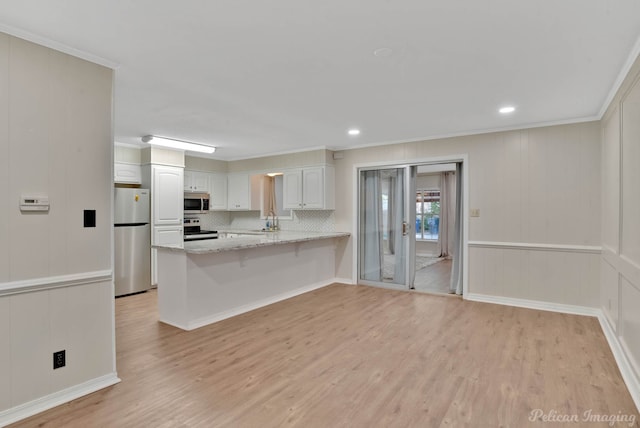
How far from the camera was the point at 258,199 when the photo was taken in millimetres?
7211

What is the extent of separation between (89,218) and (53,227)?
0.22m

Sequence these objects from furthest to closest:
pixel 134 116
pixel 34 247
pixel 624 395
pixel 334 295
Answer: pixel 334 295, pixel 134 116, pixel 624 395, pixel 34 247

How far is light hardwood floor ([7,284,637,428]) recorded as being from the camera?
2.19 m

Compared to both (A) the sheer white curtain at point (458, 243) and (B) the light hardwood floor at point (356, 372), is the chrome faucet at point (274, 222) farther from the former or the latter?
(A) the sheer white curtain at point (458, 243)

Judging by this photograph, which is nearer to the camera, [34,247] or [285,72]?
[34,247]

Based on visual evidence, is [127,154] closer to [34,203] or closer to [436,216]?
[34,203]

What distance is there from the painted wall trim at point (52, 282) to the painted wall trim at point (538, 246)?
177 inches

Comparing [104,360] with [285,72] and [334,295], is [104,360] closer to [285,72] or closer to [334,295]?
[285,72]

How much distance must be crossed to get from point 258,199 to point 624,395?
612cm

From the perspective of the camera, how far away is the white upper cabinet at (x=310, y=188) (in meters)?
6.01

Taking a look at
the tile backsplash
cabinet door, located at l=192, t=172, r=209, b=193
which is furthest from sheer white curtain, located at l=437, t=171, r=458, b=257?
cabinet door, located at l=192, t=172, r=209, b=193

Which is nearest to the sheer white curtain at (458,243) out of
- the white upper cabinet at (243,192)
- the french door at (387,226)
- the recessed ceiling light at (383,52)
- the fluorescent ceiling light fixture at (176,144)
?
the french door at (387,226)

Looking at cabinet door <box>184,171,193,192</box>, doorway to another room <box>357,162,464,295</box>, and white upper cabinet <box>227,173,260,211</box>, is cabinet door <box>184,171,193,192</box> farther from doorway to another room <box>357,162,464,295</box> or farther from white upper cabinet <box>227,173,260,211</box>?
doorway to another room <box>357,162,464,295</box>

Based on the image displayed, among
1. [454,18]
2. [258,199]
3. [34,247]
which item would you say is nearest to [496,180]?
[454,18]
